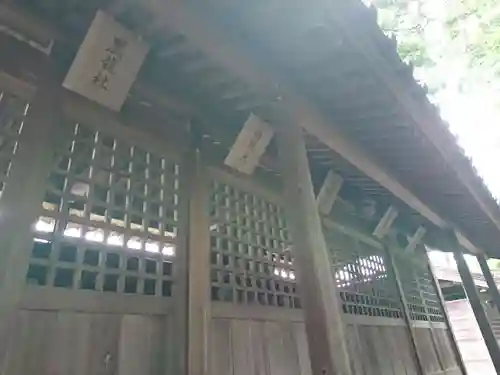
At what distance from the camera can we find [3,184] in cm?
221

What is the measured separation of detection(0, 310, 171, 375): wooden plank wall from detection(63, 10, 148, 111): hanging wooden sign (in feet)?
4.67

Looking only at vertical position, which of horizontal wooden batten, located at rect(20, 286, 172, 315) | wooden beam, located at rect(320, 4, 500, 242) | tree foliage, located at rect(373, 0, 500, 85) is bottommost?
horizontal wooden batten, located at rect(20, 286, 172, 315)

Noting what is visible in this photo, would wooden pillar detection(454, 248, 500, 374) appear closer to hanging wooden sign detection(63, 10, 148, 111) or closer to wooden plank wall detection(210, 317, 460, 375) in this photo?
wooden plank wall detection(210, 317, 460, 375)

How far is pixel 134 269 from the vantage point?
2.75 metres

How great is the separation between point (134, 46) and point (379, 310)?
471 cm

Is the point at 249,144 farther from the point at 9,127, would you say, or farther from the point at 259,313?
the point at 9,127

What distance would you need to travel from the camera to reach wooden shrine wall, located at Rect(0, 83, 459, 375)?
221cm

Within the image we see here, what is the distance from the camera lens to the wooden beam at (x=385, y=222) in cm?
607

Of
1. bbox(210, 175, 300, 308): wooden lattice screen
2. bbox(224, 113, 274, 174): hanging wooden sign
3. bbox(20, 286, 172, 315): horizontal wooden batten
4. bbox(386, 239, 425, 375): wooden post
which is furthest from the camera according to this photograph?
bbox(386, 239, 425, 375): wooden post

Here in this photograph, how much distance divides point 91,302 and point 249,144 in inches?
75.4

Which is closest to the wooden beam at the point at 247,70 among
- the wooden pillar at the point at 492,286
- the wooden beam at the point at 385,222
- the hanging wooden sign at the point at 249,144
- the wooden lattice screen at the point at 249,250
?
the hanging wooden sign at the point at 249,144

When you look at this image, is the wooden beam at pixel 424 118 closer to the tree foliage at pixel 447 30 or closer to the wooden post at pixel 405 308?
the wooden post at pixel 405 308

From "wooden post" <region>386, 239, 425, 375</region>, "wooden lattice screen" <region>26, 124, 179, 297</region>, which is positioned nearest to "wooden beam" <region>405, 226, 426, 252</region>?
"wooden post" <region>386, 239, 425, 375</region>

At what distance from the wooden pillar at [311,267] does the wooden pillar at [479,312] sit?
16.8 feet
